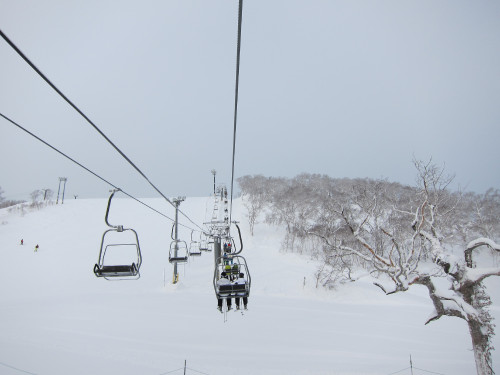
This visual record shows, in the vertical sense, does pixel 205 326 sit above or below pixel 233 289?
below

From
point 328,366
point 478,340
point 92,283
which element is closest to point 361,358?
point 328,366

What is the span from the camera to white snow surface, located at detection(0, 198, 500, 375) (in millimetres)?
12945

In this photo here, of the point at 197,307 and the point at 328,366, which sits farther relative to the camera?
the point at 197,307

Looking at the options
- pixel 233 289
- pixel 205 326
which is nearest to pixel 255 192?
pixel 205 326

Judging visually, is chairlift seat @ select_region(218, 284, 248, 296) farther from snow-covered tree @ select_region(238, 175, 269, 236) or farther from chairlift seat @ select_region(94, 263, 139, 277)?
snow-covered tree @ select_region(238, 175, 269, 236)

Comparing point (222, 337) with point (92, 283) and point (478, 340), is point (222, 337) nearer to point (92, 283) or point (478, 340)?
point (478, 340)

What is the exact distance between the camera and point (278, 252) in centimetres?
4328

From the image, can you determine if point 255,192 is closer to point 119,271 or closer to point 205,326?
point 205,326

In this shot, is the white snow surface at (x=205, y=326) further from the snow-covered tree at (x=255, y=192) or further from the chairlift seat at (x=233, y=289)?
the snow-covered tree at (x=255, y=192)

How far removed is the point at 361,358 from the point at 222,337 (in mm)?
7910

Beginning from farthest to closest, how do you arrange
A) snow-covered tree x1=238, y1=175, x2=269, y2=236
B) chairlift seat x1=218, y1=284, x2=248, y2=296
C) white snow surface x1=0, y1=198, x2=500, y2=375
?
1. snow-covered tree x1=238, y1=175, x2=269, y2=236
2. white snow surface x1=0, y1=198, x2=500, y2=375
3. chairlift seat x1=218, y1=284, x2=248, y2=296

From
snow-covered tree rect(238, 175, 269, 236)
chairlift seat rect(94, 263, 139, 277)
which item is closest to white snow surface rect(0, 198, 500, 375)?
chairlift seat rect(94, 263, 139, 277)

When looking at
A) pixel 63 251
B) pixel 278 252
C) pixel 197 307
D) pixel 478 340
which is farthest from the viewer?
pixel 278 252

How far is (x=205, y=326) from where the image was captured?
57.5 feet
